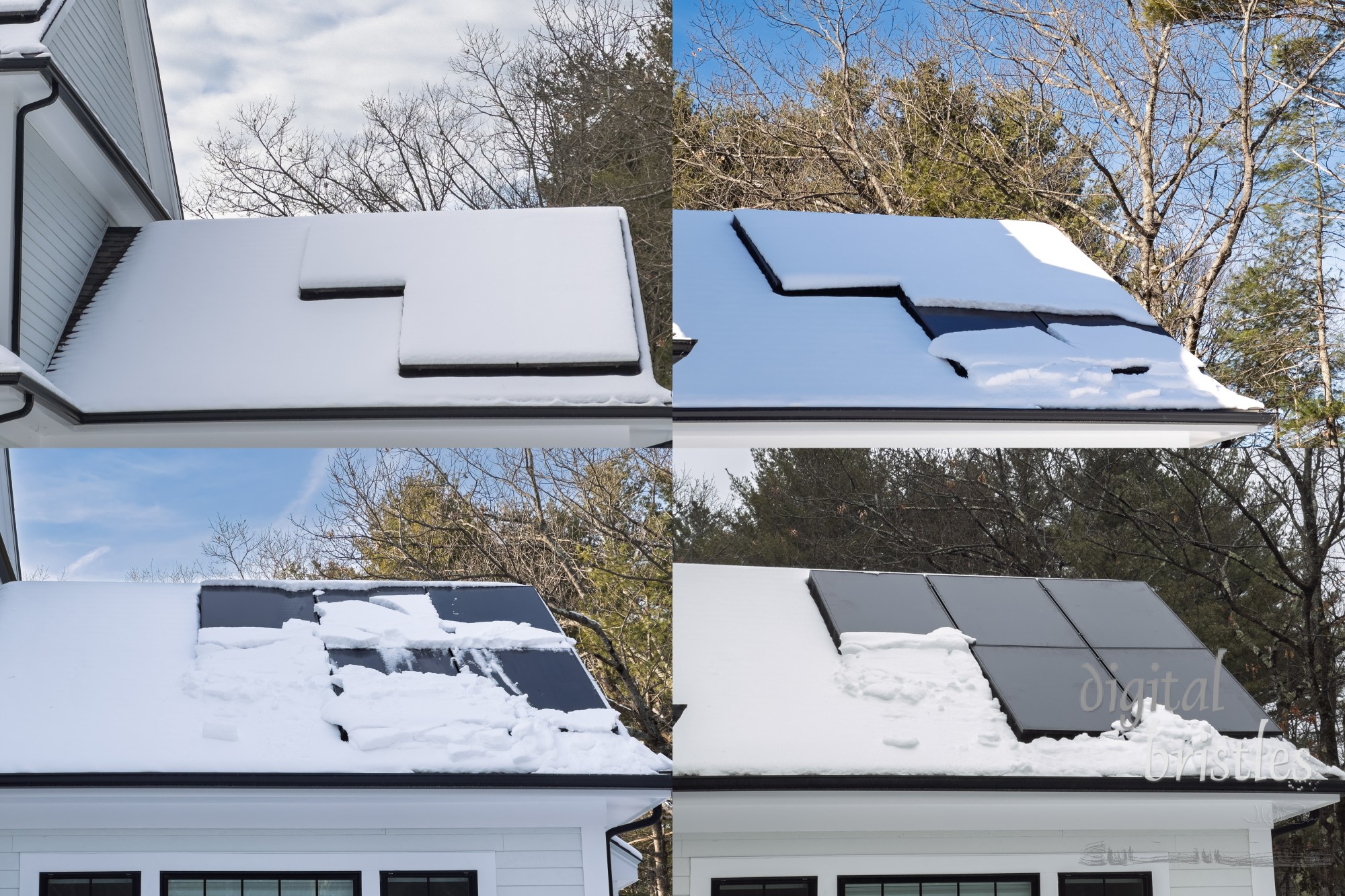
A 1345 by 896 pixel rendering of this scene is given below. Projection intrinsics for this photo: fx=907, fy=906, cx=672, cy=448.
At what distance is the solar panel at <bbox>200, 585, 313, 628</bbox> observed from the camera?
10.0ft

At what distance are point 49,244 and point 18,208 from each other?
237mm

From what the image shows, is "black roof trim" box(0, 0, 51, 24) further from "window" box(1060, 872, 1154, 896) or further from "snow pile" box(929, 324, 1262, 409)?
"window" box(1060, 872, 1154, 896)

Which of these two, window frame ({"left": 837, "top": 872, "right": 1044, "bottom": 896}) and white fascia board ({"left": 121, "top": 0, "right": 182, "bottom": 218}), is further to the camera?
white fascia board ({"left": 121, "top": 0, "right": 182, "bottom": 218})

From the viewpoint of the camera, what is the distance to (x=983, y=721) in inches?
95.7

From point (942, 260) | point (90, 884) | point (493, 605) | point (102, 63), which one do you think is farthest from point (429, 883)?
point (102, 63)

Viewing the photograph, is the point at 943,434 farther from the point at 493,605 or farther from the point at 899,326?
the point at 493,605

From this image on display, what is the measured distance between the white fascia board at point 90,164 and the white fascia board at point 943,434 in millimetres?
2679

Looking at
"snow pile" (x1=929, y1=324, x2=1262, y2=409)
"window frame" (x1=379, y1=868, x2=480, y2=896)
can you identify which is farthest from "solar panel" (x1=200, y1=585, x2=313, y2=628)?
"snow pile" (x1=929, y1=324, x2=1262, y2=409)

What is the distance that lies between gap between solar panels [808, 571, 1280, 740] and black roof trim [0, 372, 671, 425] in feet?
2.99

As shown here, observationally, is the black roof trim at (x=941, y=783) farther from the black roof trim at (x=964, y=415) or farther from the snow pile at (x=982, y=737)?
the black roof trim at (x=964, y=415)

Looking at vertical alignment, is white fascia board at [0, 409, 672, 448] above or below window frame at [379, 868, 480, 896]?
above

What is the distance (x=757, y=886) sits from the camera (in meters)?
2.37

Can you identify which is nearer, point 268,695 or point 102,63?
point 268,695

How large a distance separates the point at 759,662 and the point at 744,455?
4.15 ft
